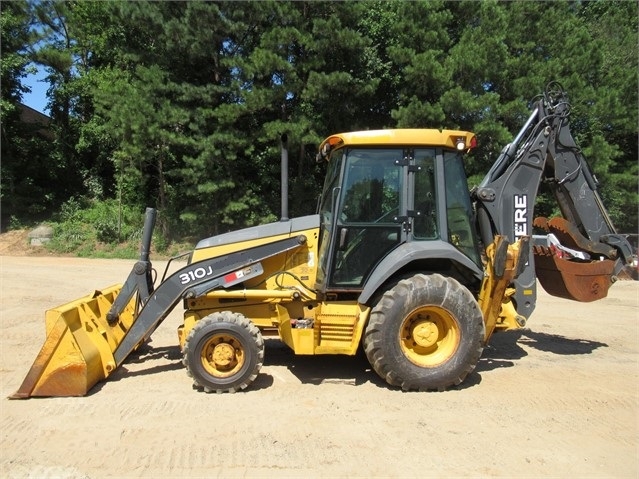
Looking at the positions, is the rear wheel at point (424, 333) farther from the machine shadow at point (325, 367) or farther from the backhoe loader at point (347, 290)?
the machine shadow at point (325, 367)

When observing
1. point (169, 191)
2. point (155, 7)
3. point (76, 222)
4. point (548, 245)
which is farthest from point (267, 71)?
point (548, 245)

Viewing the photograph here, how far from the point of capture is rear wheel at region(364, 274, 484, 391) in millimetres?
4699

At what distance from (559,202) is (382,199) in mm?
2491

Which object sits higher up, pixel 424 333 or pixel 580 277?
pixel 580 277

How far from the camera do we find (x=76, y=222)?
2081cm

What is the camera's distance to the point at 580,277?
589cm

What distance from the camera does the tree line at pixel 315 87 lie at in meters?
16.6

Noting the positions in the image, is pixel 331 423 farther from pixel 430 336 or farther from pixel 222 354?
pixel 430 336

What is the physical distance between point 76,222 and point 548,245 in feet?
63.0

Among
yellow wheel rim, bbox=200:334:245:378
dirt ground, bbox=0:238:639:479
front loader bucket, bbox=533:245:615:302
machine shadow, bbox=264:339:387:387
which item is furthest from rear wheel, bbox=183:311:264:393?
front loader bucket, bbox=533:245:615:302

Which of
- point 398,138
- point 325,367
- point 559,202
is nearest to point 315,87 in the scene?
point 559,202

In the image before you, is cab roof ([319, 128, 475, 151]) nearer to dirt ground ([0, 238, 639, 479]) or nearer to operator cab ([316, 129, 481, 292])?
operator cab ([316, 129, 481, 292])

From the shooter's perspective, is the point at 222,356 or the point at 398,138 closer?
the point at 222,356

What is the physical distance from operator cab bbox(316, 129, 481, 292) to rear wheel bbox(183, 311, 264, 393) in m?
0.86
